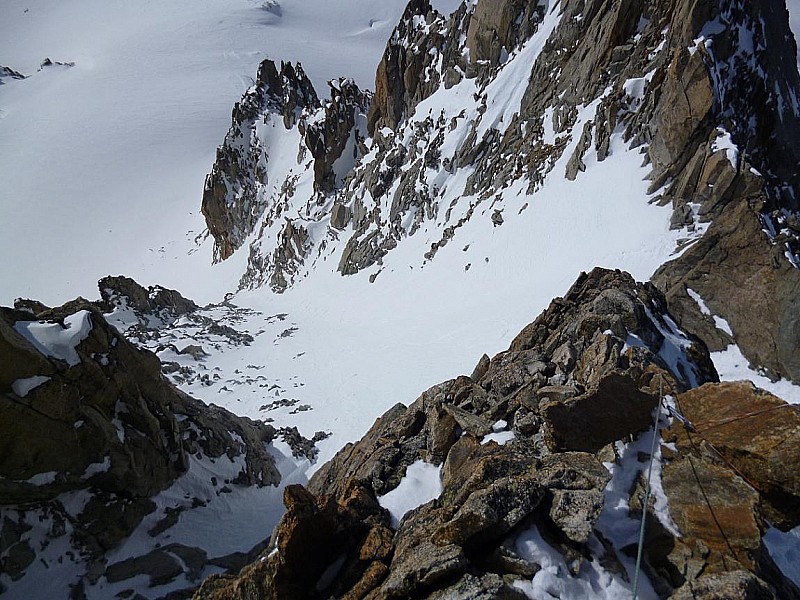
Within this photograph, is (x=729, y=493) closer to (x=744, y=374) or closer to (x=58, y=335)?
(x=744, y=374)

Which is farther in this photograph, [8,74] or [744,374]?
[8,74]

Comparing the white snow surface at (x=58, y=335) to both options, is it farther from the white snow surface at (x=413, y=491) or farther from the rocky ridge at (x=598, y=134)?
the rocky ridge at (x=598, y=134)

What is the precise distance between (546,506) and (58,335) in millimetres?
12312

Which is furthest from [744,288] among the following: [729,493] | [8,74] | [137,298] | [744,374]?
[8,74]

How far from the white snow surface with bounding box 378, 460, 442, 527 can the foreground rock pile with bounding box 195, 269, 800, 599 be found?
0.16 meters

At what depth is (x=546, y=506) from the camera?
492cm

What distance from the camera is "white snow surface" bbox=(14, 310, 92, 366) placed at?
10289 millimetres

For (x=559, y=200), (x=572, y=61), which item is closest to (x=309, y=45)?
(x=572, y=61)

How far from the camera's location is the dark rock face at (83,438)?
30.2 ft

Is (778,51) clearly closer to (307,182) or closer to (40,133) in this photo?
(307,182)

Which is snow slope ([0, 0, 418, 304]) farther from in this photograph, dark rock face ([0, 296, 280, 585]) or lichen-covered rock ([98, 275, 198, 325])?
dark rock face ([0, 296, 280, 585])

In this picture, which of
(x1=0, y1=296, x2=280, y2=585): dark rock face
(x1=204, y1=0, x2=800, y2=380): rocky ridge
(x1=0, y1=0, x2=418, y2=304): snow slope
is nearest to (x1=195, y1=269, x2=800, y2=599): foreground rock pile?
(x1=0, y1=296, x2=280, y2=585): dark rock face

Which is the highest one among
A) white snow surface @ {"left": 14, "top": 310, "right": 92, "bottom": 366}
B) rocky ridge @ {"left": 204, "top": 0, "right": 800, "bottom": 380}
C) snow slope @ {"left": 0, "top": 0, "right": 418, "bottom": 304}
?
snow slope @ {"left": 0, "top": 0, "right": 418, "bottom": 304}

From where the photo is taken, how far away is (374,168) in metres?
45.1
